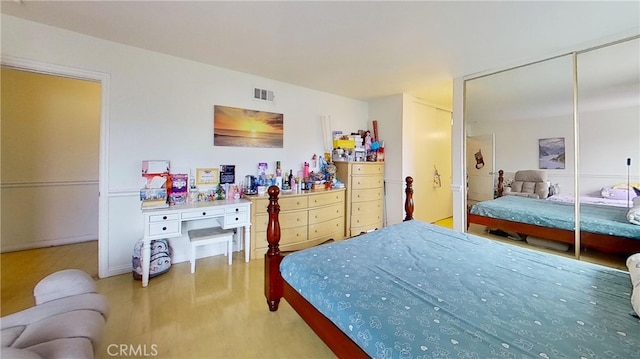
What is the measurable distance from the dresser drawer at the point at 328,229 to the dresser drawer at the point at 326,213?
0.19 feet

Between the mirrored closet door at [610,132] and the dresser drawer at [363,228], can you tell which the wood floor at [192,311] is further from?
the dresser drawer at [363,228]

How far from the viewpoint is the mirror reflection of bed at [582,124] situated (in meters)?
2.32

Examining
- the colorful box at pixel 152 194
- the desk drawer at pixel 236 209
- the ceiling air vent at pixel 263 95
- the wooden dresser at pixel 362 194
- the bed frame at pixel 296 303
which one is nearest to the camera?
the bed frame at pixel 296 303

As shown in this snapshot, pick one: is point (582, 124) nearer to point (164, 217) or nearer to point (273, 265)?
point (273, 265)

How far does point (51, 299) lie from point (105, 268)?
150 centimetres

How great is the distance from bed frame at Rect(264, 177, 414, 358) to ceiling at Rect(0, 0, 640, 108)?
1518mm

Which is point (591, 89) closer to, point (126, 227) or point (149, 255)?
point (149, 255)

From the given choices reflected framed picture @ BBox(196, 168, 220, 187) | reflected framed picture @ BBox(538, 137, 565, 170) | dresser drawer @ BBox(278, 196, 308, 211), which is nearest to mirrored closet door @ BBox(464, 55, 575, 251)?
reflected framed picture @ BBox(538, 137, 565, 170)

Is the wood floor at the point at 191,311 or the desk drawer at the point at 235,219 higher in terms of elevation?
the desk drawer at the point at 235,219

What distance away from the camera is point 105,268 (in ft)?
8.43

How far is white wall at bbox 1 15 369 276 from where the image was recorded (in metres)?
2.31

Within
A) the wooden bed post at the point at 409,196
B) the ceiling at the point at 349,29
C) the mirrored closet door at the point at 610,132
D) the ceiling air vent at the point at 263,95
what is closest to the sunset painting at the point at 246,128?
the ceiling air vent at the point at 263,95

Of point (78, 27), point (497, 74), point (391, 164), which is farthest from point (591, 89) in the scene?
point (78, 27)

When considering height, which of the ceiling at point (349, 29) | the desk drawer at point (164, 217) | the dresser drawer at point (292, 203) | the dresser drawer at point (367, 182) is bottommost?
the desk drawer at point (164, 217)
